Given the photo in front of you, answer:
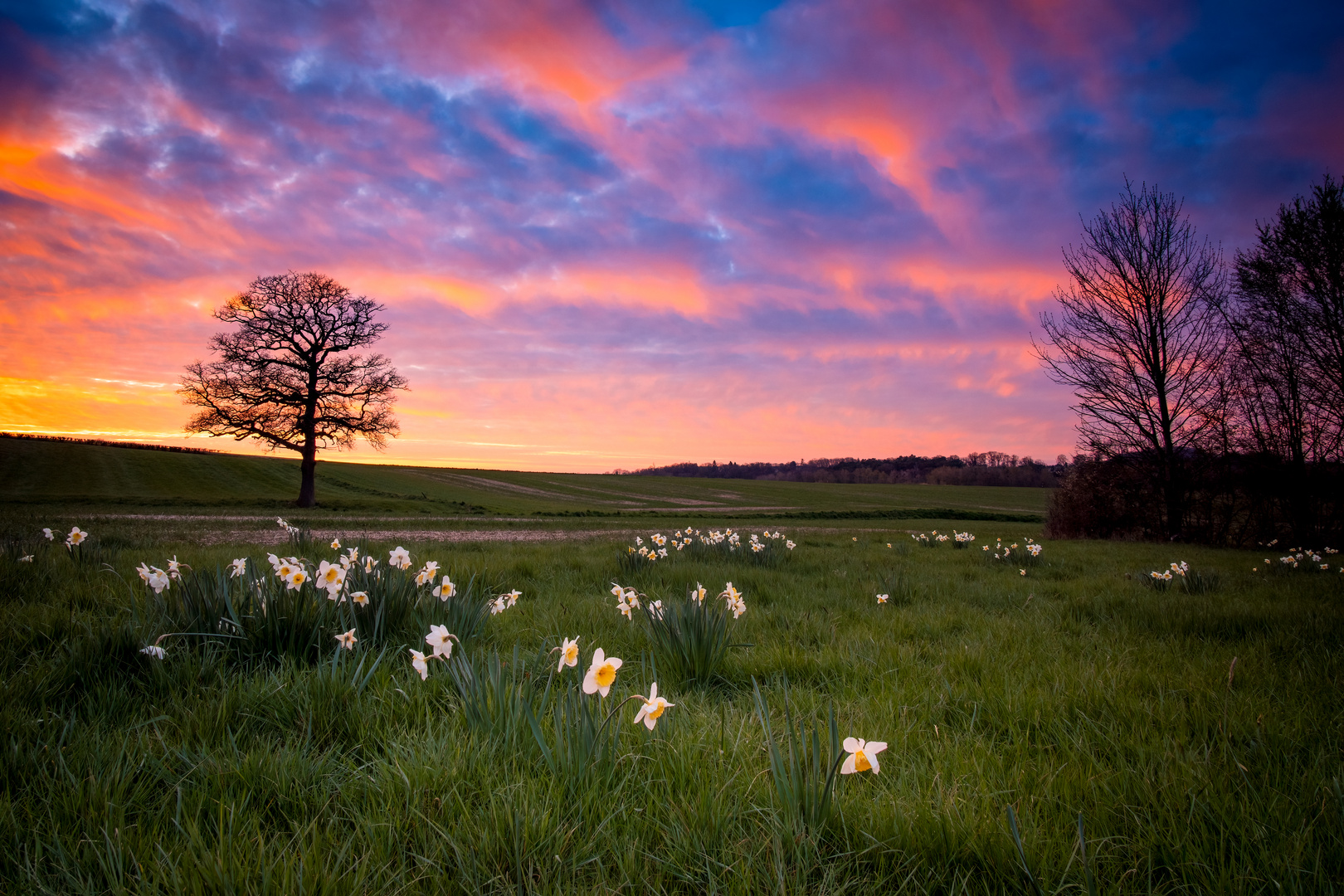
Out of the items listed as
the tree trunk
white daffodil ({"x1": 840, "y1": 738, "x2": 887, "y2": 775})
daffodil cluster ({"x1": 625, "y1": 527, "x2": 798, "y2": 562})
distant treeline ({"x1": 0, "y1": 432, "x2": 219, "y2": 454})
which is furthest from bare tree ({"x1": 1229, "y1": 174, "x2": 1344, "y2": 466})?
distant treeline ({"x1": 0, "y1": 432, "x2": 219, "y2": 454})

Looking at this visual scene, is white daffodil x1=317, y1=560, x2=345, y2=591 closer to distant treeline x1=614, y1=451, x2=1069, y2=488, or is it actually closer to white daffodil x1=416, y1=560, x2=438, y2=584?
white daffodil x1=416, y1=560, x2=438, y2=584

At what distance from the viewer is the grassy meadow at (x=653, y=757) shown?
4.52 feet

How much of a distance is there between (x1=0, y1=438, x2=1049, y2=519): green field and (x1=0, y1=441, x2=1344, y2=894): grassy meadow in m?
25.1

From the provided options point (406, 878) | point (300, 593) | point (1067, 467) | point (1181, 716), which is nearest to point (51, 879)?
point (406, 878)

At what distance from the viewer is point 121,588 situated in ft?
14.4

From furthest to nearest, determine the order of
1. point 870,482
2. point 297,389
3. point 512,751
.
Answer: point 870,482 < point 297,389 < point 512,751

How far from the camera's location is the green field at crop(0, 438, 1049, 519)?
28.0 meters

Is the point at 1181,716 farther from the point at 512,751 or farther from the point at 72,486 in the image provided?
the point at 72,486

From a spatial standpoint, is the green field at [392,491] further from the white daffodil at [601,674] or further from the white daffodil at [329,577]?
the white daffodil at [601,674]

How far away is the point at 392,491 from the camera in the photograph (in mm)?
39969

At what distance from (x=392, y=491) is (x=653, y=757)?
4363cm

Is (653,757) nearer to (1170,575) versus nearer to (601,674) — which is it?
(601,674)

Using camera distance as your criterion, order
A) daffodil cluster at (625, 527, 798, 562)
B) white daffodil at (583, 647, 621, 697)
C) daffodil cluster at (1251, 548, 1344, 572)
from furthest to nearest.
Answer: daffodil cluster at (1251, 548, 1344, 572) → daffodil cluster at (625, 527, 798, 562) → white daffodil at (583, 647, 621, 697)

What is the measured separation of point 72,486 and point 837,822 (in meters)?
46.9
